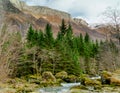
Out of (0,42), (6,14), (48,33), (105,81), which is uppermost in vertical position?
(48,33)

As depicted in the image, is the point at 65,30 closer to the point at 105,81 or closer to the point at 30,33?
the point at 30,33

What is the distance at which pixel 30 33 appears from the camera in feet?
226

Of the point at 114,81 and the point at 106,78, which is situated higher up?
the point at 106,78

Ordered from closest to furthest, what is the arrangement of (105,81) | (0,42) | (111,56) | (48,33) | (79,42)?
(0,42) < (105,81) < (48,33) < (111,56) < (79,42)

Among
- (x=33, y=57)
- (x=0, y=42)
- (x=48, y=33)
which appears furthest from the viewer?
(x=48, y=33)

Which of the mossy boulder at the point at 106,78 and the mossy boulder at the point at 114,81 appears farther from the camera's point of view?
the mossy boulder at the point at 106,78

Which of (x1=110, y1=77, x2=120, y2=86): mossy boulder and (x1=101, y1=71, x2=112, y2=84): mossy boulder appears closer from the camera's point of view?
(x1=110, y1=77, x2=120, y2=86): mossy boulder

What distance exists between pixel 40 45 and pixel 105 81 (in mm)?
30177

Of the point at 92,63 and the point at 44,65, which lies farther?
the point at 92,63

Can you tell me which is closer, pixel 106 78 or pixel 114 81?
pixel 114 81

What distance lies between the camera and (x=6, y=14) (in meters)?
10.1

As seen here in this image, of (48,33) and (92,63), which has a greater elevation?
(48,33)

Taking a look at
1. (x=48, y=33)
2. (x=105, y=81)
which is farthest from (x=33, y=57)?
(x=105, y=81)

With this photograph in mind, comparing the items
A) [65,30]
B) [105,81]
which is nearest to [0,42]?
[105,81]
